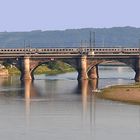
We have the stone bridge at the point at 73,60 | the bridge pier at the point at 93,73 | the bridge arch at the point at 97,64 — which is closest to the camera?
the stone bridge at the point at 73,60

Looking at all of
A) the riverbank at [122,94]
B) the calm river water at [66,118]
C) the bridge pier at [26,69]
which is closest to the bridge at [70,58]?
the bridge pier at [26,69]

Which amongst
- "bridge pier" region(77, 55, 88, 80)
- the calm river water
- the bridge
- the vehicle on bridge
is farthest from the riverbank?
the vehicle on bridge

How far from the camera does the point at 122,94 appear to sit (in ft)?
261

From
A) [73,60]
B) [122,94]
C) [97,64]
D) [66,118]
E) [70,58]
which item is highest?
[70,58]

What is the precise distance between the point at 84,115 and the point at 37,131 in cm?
1064

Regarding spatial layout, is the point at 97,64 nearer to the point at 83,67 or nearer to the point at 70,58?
the point at 83,67

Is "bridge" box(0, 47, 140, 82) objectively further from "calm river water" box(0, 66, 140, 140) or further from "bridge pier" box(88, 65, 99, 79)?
"calm river water" box(0, 66, 140, 140)

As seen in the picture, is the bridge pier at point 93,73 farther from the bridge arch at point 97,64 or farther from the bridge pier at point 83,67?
the bridge pier at point 83,67

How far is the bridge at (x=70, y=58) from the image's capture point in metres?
121

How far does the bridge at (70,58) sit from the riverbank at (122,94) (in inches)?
1334

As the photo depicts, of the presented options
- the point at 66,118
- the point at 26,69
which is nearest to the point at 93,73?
the point at 26,69

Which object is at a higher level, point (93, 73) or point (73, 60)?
point (73, 60)

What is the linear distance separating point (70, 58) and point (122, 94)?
42963 millimetres

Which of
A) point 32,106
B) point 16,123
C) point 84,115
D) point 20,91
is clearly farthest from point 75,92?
point 16,123
